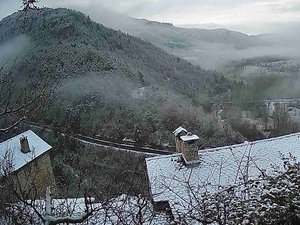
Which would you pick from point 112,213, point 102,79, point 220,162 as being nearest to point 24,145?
point 220,162

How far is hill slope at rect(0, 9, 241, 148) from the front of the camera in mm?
38875

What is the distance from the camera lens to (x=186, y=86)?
66.8 m

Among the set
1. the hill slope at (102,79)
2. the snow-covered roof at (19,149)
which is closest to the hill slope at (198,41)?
the hill slope at (102,79)

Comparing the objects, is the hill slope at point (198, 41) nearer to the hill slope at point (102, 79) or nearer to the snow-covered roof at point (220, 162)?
the hill slope at point (102, 79)

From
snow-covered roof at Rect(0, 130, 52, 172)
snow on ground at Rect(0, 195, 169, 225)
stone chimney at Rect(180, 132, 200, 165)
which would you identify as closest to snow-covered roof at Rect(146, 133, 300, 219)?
stone chimney at Rect(180, 132, 200, 165)

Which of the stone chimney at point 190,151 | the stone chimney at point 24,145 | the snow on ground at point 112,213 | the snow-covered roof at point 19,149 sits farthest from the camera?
the stone chimney at point 24,145

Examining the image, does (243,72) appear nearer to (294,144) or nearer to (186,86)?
(186,86)

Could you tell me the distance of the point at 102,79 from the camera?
156ft

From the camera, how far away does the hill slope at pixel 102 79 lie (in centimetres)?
3888

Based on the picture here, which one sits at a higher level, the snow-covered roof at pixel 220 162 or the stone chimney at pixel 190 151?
the stone chimney at pixel 190 151

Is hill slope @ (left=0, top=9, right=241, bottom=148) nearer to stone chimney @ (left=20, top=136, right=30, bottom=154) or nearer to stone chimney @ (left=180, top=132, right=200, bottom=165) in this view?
stone chimney @ (left=20, top=136, right=30, bottom=154)

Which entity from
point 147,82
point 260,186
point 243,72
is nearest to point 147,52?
point 147,82

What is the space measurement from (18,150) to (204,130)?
2288 centimetres

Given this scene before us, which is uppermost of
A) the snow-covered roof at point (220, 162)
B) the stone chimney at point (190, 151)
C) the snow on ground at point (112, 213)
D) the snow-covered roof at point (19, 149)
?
the snow on ground at point (112, 213)
